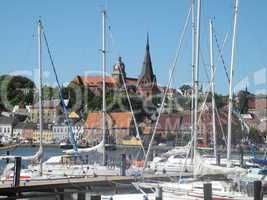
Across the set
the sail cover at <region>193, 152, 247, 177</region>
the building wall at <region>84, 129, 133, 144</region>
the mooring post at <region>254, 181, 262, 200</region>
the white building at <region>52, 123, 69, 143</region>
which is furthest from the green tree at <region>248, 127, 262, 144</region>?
the mooring post at <region>254, 181, 262, 200</region>

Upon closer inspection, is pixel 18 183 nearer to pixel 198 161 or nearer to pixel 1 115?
pixel 198 161

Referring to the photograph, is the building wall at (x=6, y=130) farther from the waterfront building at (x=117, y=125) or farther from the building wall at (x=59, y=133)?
the waterfront building at (x=117, y=125)

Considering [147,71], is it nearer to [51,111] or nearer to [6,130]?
[51,111]

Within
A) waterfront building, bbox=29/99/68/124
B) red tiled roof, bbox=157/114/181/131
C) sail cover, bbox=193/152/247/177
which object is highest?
waterfront building, bbox=29/99/68/124

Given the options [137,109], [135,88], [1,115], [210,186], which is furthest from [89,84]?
[210,186]

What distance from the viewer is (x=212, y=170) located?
23891mm

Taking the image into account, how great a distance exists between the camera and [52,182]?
90.8ft

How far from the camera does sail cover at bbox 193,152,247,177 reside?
23294 millimetres

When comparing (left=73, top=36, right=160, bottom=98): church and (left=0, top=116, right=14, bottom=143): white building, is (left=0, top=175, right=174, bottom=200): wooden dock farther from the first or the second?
(left=73, top=36, right=160, bottom=98): church

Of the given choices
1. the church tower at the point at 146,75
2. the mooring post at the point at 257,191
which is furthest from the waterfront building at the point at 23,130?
the mooring post at the point at 257,191

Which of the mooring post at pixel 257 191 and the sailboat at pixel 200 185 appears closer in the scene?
the mooring post at pixel 257 191

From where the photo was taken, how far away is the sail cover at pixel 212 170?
23294mm

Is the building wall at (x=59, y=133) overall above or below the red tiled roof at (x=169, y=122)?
below

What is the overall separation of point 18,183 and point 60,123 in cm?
11479
